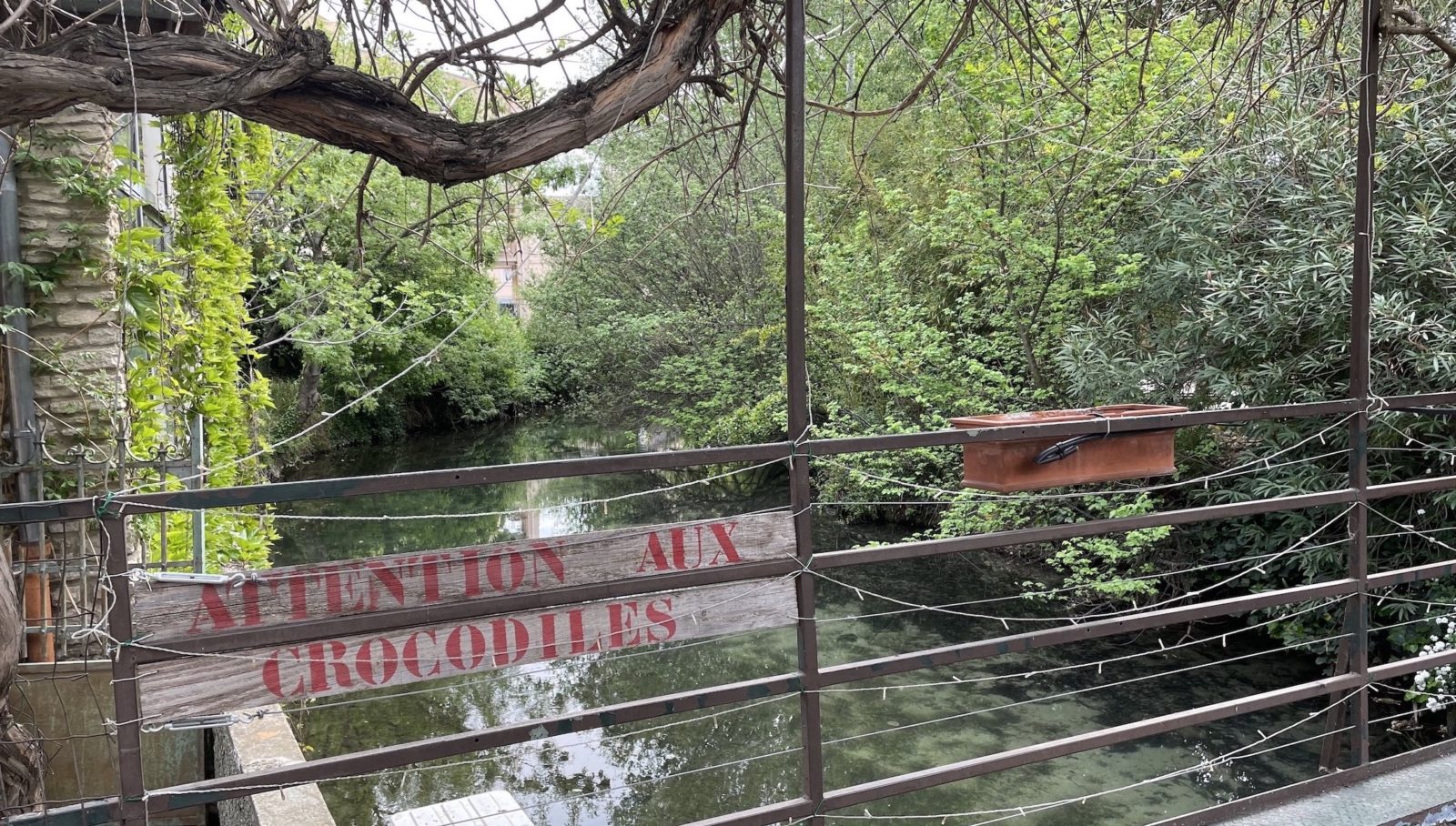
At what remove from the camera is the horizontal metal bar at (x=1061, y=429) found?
1.98 metres

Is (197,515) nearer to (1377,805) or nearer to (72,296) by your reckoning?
(72,296)

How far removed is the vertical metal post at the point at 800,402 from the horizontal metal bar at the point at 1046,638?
6 cm

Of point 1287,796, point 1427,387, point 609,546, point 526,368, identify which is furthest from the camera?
point 526,368

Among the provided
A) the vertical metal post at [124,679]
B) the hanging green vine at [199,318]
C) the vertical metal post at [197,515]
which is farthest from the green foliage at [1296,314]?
the vertical metal post at [124,679]

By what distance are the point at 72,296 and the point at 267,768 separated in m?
2.56

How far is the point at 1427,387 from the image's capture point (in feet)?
19.0

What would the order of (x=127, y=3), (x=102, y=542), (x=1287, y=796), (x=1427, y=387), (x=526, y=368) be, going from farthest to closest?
(x=526, y=368), (x=1427, y=387), (x=127, y=3), (x=1287, y=796), (x=102, y=542)

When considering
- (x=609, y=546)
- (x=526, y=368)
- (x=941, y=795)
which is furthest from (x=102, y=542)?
(x=526, y=368)

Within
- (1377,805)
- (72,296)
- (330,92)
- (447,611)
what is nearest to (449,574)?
(447,611)

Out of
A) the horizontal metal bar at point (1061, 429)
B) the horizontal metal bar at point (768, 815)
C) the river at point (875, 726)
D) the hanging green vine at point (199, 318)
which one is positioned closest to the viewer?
the horizontal metal bar at point (768, 815)

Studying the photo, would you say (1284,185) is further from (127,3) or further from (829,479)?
(127,3)

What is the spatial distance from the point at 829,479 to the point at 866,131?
364cm

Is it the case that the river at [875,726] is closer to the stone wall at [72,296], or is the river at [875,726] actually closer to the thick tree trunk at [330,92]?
the stone wall at [72,296]

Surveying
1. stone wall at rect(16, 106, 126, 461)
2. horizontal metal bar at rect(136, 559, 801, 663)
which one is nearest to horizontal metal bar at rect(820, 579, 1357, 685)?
horizontal metal bar at rect(136, 559, 801, 663)
